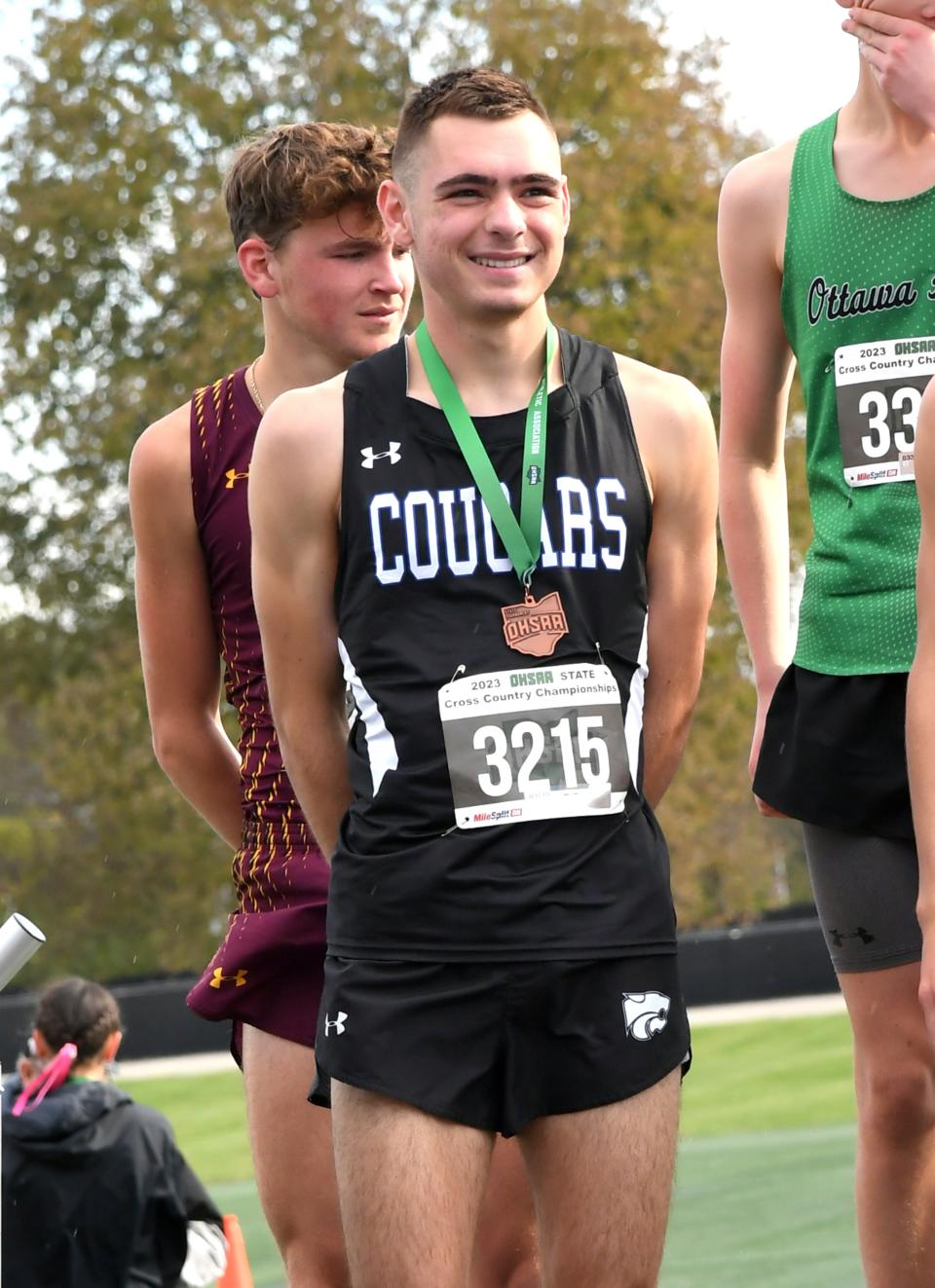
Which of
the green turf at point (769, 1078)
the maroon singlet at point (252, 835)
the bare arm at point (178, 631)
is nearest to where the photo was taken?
the maroon singlet at point (252, 835)

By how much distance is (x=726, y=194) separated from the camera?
3.60 metres

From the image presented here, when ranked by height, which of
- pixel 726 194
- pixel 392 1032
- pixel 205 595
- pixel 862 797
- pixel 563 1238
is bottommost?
pixel 563 1238

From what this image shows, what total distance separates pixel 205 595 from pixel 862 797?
1.24 metres

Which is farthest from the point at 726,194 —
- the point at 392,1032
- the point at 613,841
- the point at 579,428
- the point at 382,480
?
the point at 392,1032

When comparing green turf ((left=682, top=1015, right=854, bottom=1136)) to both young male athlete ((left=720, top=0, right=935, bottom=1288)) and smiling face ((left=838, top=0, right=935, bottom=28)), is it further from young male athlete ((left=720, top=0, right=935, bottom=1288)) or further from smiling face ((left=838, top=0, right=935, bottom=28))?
smiling face ((left=838, top=0, right=935, bottom=28))

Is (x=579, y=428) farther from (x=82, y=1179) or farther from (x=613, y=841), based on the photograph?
(x=82, y=1179)

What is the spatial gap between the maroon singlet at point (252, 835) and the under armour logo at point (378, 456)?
0.68 m

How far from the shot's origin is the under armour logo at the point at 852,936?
134 inches

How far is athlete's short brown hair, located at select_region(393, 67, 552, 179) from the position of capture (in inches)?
124

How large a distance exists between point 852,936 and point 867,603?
0.54 m

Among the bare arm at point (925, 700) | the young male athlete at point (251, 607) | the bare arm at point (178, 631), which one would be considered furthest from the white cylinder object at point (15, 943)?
the bare arm at point (925, 700)

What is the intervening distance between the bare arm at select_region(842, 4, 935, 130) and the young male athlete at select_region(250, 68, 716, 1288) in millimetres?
548

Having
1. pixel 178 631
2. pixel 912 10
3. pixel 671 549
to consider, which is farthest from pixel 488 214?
pixel 178 631

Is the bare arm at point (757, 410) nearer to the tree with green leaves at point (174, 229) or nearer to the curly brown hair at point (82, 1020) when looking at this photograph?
the curly brown hair at point (82, 1020)
